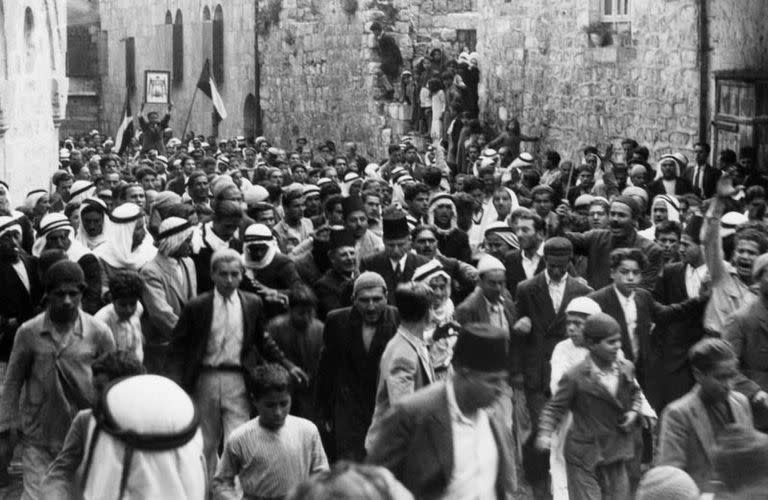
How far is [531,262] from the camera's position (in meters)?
11.1

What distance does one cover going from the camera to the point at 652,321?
9.91 meters

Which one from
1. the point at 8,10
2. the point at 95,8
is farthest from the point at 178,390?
the point at 95,8

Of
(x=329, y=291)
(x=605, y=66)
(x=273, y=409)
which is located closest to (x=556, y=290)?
(x=329, y=291)

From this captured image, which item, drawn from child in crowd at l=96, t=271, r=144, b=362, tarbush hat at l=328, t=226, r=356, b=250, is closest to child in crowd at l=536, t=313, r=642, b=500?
child in crowd at l=96, t=271, r=144, b=362

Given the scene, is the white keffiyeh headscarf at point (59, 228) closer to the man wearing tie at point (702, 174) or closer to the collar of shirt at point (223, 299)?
the collar of shirt at point (223, 299)

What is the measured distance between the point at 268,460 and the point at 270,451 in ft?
0.12

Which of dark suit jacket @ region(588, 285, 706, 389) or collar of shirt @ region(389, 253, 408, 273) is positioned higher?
collar of shirt @ region(389, 253, 408, 273)

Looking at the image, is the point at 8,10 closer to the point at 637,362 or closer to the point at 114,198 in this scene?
the point at 114,198

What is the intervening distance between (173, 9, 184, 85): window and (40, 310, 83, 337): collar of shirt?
33288mm

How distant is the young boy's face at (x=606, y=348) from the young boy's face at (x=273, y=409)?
161 cm

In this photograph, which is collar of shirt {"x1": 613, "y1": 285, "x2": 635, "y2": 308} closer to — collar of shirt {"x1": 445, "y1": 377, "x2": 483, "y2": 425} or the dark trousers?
the dark trousers

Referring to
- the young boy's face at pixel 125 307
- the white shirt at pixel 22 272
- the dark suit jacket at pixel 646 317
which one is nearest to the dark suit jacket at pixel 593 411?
the dark suit jacket at pixel 646 317

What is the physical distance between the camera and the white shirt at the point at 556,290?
385 inches

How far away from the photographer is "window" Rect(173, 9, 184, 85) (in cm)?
4116
